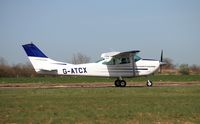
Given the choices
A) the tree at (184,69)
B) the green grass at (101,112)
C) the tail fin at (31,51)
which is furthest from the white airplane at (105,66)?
the tree at (184,69)

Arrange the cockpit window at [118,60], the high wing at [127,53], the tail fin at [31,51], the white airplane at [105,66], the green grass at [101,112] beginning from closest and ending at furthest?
the green grass at [101,112]
the high wing at [127,53]
the white airplane at [105,66]
the tail fin at [31,51]
the cockpit window at [118,60]

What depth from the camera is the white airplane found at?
3547 centimetres

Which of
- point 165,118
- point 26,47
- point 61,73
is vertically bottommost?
point 165,118

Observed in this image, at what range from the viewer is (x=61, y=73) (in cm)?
3553

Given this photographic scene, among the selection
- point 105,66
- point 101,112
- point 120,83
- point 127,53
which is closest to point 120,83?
point 120,83

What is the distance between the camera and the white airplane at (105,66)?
3547 centimetres

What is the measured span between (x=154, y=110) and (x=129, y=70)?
1987 cm

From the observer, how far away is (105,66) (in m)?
36.2

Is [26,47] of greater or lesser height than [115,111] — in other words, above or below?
above

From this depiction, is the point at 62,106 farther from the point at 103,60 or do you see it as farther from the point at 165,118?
the point at 103,60

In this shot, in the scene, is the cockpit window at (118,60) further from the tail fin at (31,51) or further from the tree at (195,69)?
the tree at (195,69)

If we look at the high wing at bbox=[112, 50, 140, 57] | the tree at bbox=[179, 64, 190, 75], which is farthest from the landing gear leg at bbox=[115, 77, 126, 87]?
the tree at bbox=[179, 64, 190, 75]

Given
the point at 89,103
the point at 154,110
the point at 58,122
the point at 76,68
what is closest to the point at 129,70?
the point at 76,68

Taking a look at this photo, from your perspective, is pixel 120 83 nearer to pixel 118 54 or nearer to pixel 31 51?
pixel 118 54
